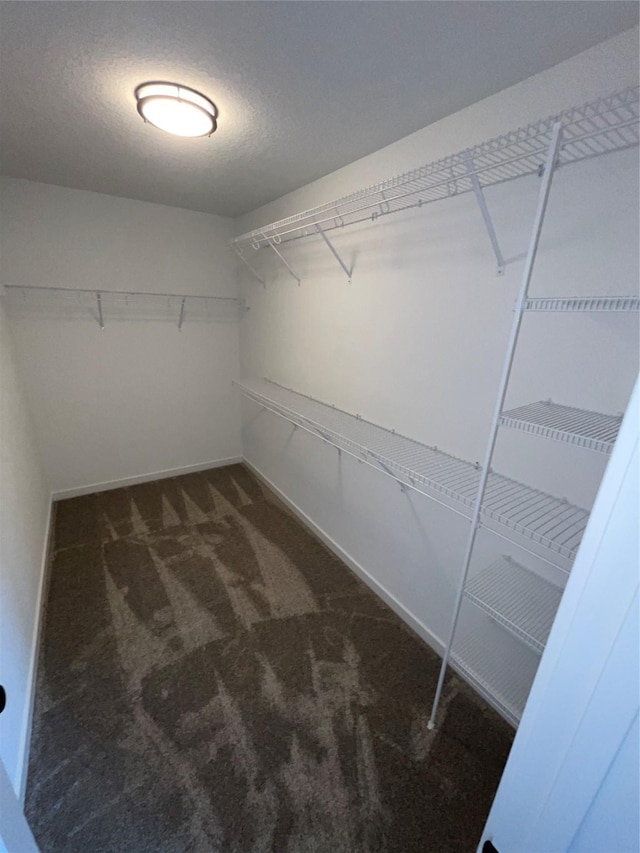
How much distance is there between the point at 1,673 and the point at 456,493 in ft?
5.58

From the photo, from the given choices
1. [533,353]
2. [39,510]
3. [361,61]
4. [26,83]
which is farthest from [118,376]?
[533,353]

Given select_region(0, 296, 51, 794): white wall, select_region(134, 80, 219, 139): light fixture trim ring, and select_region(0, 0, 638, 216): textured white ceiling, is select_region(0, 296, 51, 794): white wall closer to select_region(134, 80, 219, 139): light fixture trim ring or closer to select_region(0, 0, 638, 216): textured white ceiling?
select_region(0, 0, 638, 216): textured white ceiling

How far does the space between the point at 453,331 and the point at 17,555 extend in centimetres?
222

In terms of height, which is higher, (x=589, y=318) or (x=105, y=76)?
(x=105, y=76)

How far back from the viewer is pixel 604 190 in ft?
3.35

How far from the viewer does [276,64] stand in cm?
113

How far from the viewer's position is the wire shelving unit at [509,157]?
865 millimetres

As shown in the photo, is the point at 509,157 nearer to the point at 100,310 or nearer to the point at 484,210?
the point at 484,210

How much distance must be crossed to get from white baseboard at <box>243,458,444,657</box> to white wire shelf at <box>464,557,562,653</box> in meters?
0.60

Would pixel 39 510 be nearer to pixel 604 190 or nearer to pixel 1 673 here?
pixel 1 673

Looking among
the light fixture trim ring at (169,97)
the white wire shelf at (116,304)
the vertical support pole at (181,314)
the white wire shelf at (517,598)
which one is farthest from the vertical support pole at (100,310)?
the white wire shelf at (517,598)

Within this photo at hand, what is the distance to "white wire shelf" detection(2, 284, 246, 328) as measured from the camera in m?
2.57

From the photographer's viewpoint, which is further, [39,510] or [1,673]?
[39,510]

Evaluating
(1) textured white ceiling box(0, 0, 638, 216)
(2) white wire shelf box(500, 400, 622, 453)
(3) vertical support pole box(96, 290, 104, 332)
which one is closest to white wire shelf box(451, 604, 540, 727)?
(2) white wire shelf box(500, 400, 622, 453)
